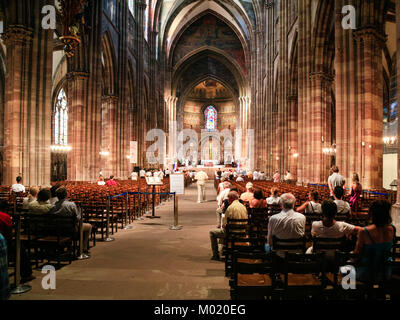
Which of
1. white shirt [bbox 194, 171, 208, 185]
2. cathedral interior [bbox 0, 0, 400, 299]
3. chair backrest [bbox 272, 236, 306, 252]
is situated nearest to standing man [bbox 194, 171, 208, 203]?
white shirt [bbox 194, 171, 208, 185]

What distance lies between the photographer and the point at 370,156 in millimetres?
12383

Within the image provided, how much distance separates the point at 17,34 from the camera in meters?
13.8

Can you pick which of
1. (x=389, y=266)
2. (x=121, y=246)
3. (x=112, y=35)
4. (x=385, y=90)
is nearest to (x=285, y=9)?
(x=385, y=90)

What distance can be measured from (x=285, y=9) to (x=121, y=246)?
2443cm

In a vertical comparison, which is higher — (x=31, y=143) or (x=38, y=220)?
(x=31, y=143)

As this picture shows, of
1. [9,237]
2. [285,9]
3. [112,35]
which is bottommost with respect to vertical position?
[9,237]

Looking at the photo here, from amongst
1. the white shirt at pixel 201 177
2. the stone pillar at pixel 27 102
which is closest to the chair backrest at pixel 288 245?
the white shirt at pixel 201 177

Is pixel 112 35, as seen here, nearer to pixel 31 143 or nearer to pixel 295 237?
pixel 31 143

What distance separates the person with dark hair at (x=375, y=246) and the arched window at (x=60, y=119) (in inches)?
1444

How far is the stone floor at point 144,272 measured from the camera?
4.32 metres

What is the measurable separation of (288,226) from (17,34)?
588 inches

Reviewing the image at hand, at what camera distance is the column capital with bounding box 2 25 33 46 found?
13797mm

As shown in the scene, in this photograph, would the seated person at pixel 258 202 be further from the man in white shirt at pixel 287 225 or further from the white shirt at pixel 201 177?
the white shirt at pixel 201 177

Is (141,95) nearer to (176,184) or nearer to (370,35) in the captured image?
(370,35)
